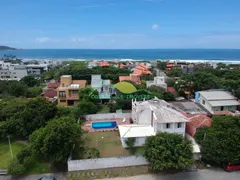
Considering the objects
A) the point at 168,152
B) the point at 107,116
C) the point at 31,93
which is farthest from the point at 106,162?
the point at 31,93

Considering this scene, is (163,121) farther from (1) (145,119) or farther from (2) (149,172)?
(2) (149,172)

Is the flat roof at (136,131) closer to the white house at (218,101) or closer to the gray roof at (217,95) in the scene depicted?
the white house at (218,101)

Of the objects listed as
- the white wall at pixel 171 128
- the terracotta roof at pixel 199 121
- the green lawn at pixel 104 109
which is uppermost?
the terracotta roof at pixel 199 121

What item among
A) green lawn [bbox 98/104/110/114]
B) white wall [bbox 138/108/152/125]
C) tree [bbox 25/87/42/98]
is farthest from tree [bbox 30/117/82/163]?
tree [bbox 25/87/42/98]

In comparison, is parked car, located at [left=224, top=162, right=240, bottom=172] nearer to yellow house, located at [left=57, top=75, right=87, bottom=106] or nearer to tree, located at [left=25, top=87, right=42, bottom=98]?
yellow house, located at [left=57, top=75, right=87, bottom=106]

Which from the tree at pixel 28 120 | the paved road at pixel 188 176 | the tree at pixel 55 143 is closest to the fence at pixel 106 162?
the tree at pixel 55 143
